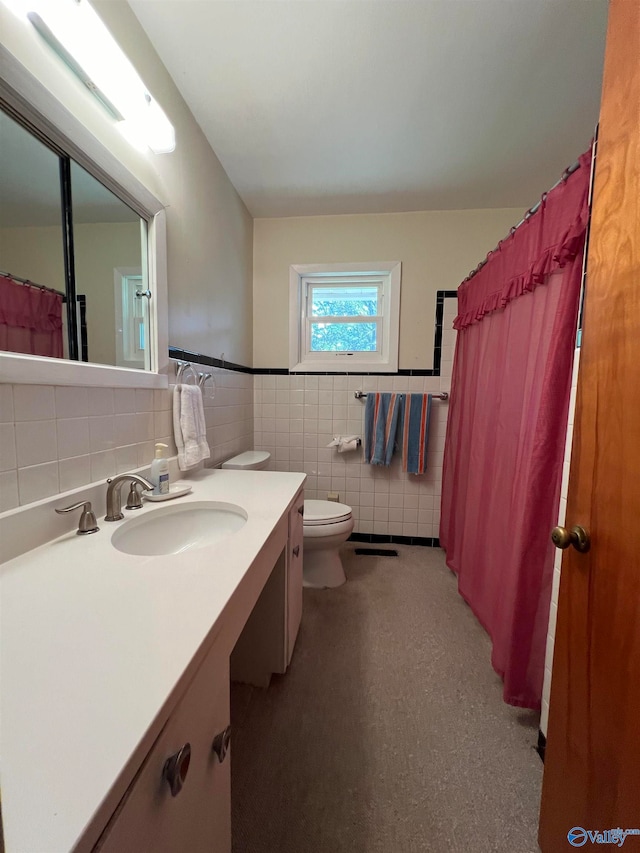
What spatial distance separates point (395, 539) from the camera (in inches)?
96.1

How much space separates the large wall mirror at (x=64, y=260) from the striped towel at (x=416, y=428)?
1667 millimetres

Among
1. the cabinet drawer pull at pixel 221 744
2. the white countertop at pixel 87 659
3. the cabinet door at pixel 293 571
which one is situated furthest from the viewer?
the cabinet door at pixel 293 571

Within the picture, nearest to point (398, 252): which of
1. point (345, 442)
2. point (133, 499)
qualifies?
point (345, 442)

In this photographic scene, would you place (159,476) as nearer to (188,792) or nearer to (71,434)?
(71,434)

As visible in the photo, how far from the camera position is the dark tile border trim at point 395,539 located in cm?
240

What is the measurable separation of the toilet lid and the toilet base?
0.77 feet

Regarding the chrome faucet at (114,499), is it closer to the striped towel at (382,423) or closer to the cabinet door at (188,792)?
the cabinet door at (188,792)

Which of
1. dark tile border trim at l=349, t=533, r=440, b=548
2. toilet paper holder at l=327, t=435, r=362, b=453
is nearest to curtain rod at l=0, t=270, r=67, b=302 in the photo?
toilet paper holder at l=327, t=435, r=362, b=453

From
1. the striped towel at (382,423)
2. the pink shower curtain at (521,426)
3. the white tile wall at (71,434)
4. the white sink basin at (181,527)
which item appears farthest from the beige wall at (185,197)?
the pink shower curtain at (521,426)

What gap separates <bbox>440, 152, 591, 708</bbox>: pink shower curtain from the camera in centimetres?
105

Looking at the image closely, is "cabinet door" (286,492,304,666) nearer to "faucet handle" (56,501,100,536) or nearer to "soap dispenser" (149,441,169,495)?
"soap dispenser" (149,441,169,495)

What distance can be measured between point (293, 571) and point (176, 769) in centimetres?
88

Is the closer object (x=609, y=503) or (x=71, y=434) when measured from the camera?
(x=609, y=503)

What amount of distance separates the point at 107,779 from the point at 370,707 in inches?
46.0
